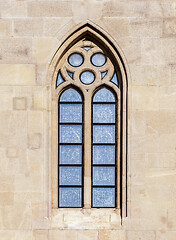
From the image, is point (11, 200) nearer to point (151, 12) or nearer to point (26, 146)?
point (26, 146)

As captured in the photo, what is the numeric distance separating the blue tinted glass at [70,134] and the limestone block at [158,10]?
2.66 meters

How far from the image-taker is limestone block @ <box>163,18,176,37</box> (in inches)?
297

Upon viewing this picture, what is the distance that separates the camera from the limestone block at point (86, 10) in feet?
24.9

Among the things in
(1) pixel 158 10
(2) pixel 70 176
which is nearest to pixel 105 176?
(2) pixel 70 176

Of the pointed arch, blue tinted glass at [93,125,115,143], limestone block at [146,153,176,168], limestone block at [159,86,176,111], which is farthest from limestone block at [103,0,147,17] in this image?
limestone block at [146,153,176,168]

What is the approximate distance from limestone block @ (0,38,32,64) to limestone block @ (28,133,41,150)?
1437 mm

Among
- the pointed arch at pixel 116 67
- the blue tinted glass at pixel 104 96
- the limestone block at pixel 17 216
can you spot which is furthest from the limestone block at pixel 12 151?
the blue tinted glass at pixel 104 96

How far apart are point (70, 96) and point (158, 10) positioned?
2403 mm

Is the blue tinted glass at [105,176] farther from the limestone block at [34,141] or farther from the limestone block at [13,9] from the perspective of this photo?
the limestone block at [13,9]

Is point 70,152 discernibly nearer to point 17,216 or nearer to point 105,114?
point 105,114

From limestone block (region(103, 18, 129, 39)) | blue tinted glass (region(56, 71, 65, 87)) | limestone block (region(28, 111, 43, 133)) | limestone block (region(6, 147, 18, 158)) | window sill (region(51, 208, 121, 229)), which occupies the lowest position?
window sill (region(51, 208, 121, 229))

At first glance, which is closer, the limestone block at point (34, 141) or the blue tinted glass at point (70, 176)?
the limestone block at point (34, 141)

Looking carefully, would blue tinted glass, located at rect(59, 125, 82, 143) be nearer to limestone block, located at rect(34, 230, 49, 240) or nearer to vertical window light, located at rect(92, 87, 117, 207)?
vertical window light, located at rect(92, 87, 117, 207)

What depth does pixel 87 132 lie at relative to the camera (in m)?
7.70
